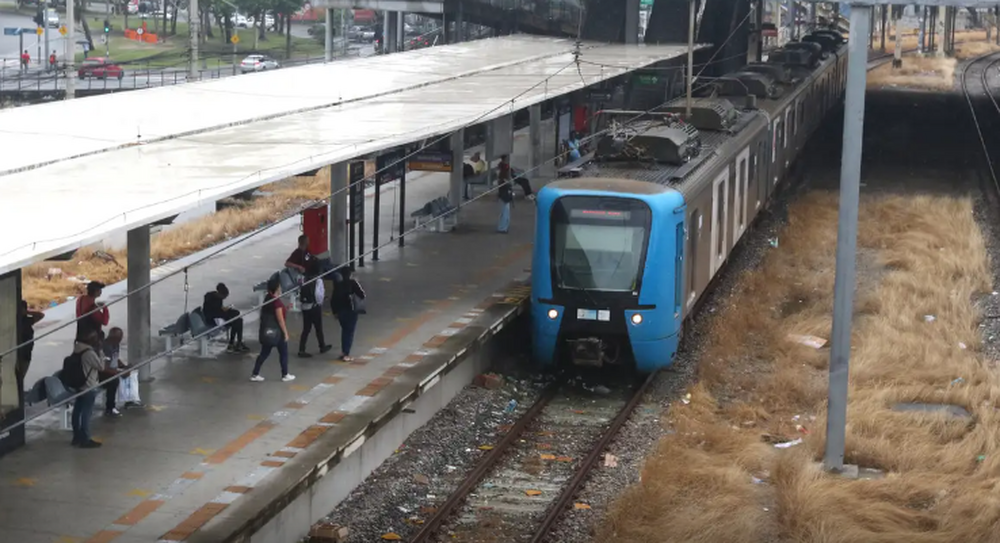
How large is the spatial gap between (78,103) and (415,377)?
7.06 meters

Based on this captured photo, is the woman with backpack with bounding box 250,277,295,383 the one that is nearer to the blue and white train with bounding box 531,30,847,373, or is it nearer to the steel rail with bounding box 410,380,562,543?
the steel rail with bounding box 410,380,562,543

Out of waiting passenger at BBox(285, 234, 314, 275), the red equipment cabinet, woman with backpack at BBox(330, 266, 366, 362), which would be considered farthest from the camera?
the red equipment cabinet

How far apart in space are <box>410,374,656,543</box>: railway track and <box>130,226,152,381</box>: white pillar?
3.65 meters

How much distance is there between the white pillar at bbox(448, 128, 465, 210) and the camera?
77.0ft

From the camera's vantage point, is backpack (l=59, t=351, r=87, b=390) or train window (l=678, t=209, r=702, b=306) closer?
backpack (l=59, t=351, r=87, b=390)

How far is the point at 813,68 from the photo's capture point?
3553 centimetres

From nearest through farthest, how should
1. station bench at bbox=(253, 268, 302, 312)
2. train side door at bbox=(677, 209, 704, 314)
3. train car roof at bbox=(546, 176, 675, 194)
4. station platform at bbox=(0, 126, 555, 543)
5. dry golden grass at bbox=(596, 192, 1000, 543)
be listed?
1. station platform at bbox=(0, 126, 555, 543)
2. dry golden grass at bbox=(596, 192, 1000, 543)
3. train car roof at bbox=(546, 176, 675, 194)
4. train side door at bbox=(677, 209, 704, 314)
5. station bench at bbox=(253, 268, 302, 312)

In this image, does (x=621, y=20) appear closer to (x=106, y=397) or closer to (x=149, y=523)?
(x=106, y=397)

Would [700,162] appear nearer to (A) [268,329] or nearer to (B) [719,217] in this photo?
(B) [719,217]

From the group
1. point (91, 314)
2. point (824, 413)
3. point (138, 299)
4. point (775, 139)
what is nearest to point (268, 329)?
point (138, 299)

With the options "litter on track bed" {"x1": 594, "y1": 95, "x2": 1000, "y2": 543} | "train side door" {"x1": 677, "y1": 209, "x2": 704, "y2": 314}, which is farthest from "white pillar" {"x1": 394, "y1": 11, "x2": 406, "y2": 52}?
"train side door" {"x1": 677, "y1": 209, "x2": 704, "y2": 314}

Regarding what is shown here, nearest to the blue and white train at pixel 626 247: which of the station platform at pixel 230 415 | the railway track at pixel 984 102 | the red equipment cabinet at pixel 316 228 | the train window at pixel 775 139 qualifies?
the station platform at pixel 230 415

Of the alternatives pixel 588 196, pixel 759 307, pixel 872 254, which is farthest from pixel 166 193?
pixel 872 254

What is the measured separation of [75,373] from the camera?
492 inches
